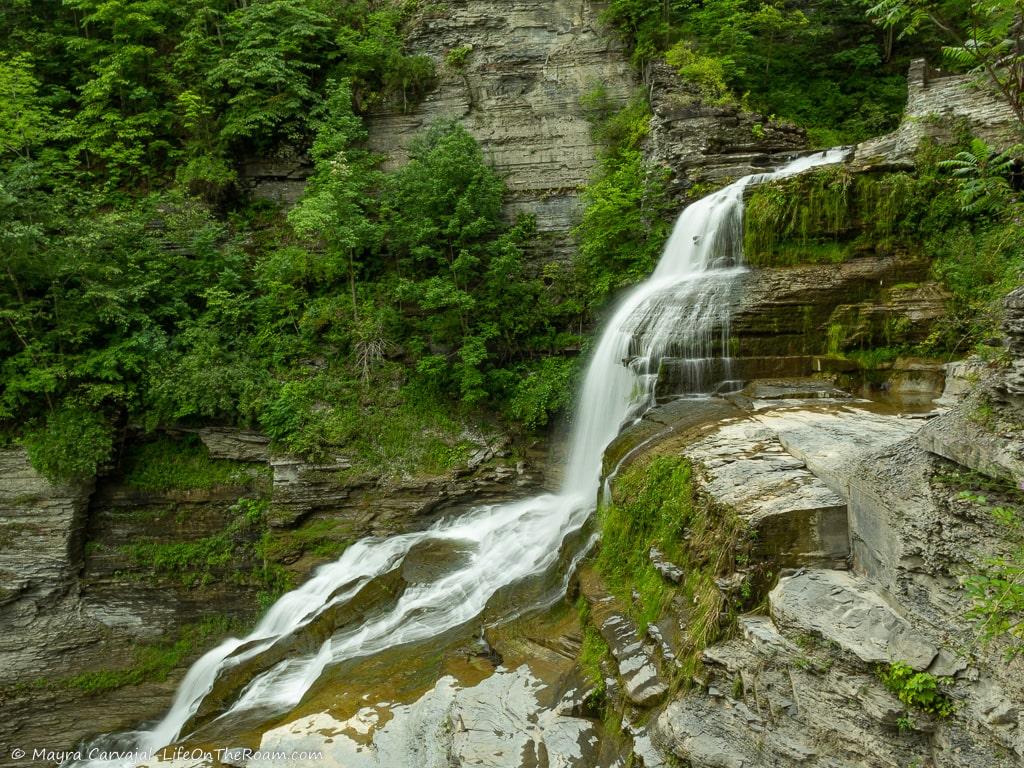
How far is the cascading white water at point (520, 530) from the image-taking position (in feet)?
25.6

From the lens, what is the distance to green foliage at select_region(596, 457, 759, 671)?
14.7ft

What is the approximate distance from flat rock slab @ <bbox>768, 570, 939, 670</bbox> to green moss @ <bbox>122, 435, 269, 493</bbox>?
1085cm

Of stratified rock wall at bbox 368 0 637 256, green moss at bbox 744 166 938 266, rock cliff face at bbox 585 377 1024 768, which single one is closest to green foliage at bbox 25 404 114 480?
stratified rock wall at bbox 368 0 637 256

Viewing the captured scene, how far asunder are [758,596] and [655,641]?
3.72 feet

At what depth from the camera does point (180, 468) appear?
12.4 metres

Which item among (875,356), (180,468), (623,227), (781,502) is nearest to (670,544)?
(781,502)

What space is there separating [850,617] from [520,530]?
6263 millimetres

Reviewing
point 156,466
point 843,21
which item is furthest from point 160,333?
point 843,21

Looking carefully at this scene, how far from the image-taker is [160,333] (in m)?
12.4

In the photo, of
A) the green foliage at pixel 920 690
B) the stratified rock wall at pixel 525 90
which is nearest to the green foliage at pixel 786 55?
the stratified rock wall at pixel 525 90

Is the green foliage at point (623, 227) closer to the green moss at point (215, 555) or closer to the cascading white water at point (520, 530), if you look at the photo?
the cascading white water at point (520, 530)

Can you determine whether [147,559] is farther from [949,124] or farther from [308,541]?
[949,124]

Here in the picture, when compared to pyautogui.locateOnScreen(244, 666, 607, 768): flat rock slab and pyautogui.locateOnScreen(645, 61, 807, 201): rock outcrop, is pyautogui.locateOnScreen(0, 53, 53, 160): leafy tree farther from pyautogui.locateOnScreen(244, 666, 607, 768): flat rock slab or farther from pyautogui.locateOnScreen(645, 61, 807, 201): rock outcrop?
pyautogui.locateOnScreen(645, 61, 807, 201): rock outcrop

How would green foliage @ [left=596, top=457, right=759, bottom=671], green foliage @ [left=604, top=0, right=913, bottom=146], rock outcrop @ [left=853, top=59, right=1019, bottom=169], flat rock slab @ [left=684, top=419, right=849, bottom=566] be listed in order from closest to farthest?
1. flat rock slab @ [left=684, top=419, right=849, bottom=566]
2. green foliage @ [left=596, top=457, right=759, bottom=671]
3. rock outcrop @ [left=853, top=59, right=1019, bottom=169]
4. green foliage @ [left=604, top=0, right=913, bottom=146]
